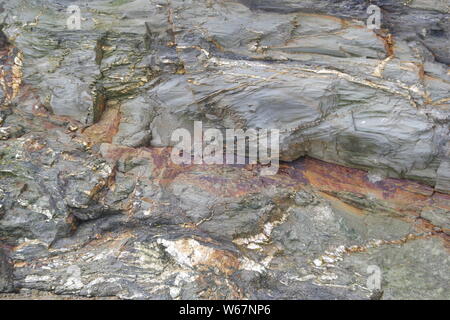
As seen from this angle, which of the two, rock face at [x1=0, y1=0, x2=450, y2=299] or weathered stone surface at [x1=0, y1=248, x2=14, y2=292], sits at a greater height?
rock face at [x1=0, y1=0, x2=450, y2=299]

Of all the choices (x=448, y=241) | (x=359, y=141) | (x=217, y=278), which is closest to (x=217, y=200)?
(x=217, y=278)

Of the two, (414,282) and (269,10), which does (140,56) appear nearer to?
(269,10)

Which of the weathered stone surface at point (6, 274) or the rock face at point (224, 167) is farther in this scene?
the rock face at point (224, 167)

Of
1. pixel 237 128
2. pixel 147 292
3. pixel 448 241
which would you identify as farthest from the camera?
pixel 237 128

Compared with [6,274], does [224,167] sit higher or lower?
higher

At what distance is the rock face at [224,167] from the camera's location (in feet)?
19.5

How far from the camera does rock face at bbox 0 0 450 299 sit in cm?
595

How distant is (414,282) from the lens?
229 inches

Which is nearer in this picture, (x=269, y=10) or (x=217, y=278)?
(x=217, y=278)

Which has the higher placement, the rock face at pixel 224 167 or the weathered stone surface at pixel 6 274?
the rock face at pixel 224 167

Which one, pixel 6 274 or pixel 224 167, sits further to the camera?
pixel 224 167

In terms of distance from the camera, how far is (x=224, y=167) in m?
6.97

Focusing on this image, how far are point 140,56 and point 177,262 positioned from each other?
12.5 feet

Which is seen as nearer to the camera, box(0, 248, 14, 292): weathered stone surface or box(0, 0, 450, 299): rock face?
box(0, 248, 14, 292): weathered stone surface
